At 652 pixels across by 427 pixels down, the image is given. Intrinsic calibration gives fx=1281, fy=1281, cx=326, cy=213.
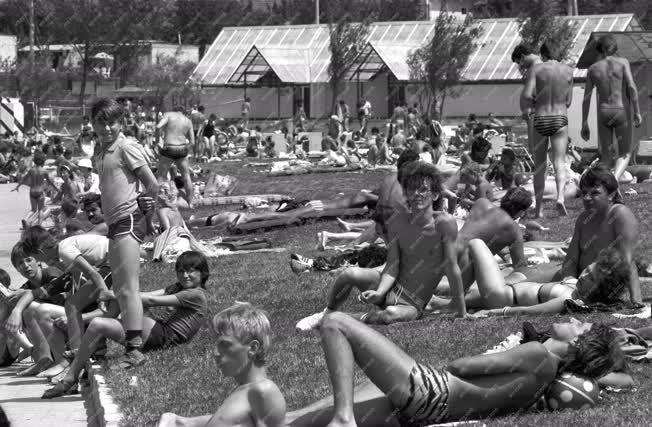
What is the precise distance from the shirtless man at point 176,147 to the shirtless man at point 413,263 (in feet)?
39.1

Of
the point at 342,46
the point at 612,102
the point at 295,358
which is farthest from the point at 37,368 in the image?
the point at 342,46

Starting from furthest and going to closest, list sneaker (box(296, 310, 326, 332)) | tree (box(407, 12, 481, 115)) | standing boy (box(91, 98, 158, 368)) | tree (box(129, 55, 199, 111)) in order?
tree (box(129, 55, 199, 111)) < tree (box(407, 12, 481, 115)) < sneaker (box(296, 310, 326, 332)) < standing boy (box(91, 98, 158, 368))

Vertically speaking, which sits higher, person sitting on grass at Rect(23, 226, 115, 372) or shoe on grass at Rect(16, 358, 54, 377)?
person sitting on grass at Rect(23, 226, 115, 372)

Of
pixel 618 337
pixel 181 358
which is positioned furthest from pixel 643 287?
pixel 181 358

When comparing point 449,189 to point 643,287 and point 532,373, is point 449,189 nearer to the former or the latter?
point 643,287

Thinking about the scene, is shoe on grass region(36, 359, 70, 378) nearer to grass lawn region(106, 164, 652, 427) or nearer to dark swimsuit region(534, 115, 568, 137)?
grass lawn region(106, 164, 652, 427)

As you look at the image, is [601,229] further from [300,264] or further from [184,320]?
[300,264]

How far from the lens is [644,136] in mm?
25219

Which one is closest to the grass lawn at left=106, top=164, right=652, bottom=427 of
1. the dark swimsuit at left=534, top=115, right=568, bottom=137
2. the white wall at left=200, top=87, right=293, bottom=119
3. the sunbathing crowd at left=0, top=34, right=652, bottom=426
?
the sunbathing crowd at left=0, top=34, right=652, bottom=426

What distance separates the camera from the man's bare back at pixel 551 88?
14289 mm

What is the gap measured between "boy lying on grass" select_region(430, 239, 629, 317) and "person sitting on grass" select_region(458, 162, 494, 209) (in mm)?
4917

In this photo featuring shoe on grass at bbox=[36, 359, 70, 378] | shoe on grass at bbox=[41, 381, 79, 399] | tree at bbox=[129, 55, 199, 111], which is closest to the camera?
shoe on grass at bbox=[41, 381, 79, 399]

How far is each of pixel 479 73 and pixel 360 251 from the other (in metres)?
47.8

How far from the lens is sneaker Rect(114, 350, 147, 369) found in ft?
28.5
